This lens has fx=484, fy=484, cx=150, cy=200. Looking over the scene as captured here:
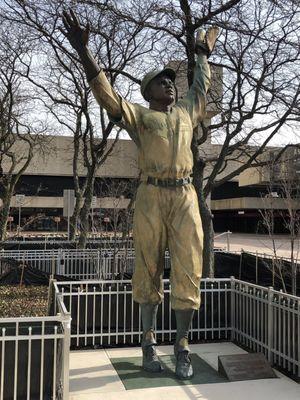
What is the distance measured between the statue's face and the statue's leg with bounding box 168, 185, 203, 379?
3.14ft

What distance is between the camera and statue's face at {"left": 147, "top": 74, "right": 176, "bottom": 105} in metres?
5.03

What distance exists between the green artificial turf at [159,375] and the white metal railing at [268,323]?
0.83 m

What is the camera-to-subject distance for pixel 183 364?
16.7 ft

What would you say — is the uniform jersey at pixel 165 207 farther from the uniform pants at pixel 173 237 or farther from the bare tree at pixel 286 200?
the bare tree at pixel 286 200

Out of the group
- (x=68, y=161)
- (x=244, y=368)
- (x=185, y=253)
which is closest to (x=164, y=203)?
(x=185, y=253)

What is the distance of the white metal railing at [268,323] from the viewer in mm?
5449

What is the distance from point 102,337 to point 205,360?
5.05 feet

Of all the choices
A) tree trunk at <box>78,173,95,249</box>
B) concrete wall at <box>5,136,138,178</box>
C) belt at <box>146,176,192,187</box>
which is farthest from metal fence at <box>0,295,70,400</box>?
concrete wall at <box>5,136,138,178</box>

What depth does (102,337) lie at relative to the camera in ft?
22.0

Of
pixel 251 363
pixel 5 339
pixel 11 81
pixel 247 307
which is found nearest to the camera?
pixel 5 339

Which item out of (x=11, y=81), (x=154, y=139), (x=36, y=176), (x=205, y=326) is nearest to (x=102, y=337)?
(x=205, y=326)

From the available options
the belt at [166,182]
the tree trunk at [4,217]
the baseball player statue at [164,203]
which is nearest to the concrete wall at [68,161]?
the tree trunk at [4,217]

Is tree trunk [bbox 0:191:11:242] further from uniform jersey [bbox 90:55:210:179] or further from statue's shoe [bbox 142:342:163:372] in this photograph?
uniform jersey [bbox 90:55:210:179]

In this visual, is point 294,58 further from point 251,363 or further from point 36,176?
point 36,176
